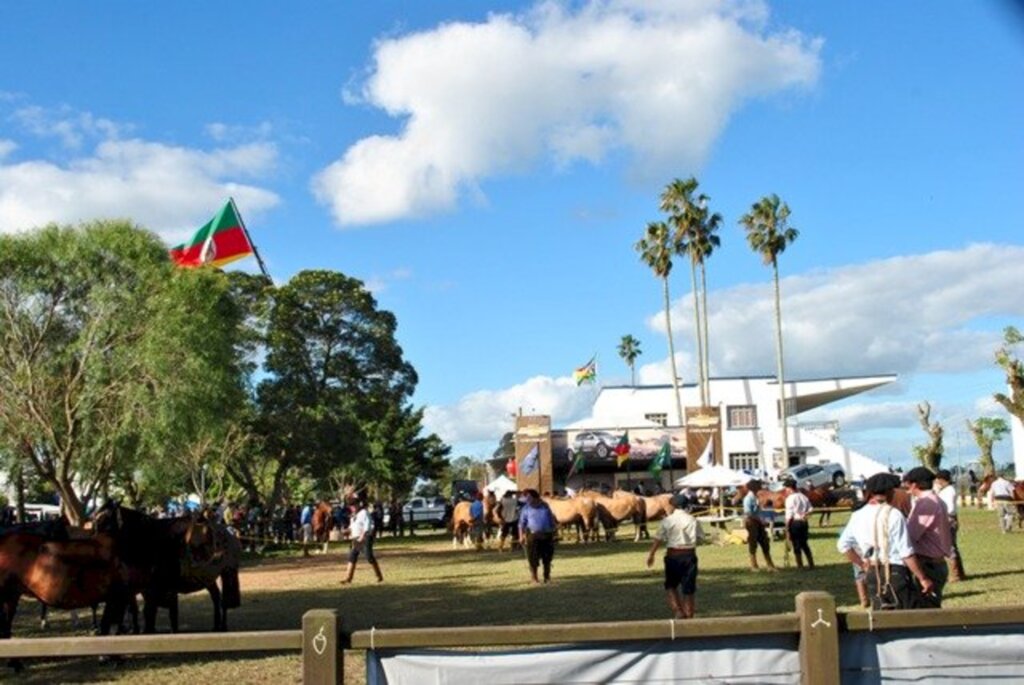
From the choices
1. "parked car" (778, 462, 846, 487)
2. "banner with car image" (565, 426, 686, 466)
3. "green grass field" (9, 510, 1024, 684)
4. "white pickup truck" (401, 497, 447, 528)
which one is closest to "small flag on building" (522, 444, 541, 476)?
"banner with car image" (565, 426, 686, 466)

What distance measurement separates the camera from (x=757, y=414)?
244ft

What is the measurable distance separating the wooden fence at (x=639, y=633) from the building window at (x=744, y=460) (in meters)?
68.1

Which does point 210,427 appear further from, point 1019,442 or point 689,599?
point 1019,442

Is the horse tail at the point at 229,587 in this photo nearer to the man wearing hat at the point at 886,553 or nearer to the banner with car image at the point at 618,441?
the man wearing hat at the point at 886,553

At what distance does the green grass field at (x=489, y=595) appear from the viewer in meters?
11.7

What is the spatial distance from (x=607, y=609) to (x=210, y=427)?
1893 centimetres

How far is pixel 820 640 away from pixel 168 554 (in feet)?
32.2

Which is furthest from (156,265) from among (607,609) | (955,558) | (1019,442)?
(1019,442)

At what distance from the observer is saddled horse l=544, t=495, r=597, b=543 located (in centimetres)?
3616

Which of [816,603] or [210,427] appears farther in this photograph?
[210,427]

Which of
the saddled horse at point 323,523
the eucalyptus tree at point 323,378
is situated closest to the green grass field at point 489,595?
the saddled horse at point 323,523

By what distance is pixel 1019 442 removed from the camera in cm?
5581

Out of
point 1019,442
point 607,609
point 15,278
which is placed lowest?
point 607,609

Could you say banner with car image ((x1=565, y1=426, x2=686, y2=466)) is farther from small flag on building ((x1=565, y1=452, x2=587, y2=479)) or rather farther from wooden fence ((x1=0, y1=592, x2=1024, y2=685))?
wooden fence ((x1=0, y1=592, x2=1024, y2=685))
